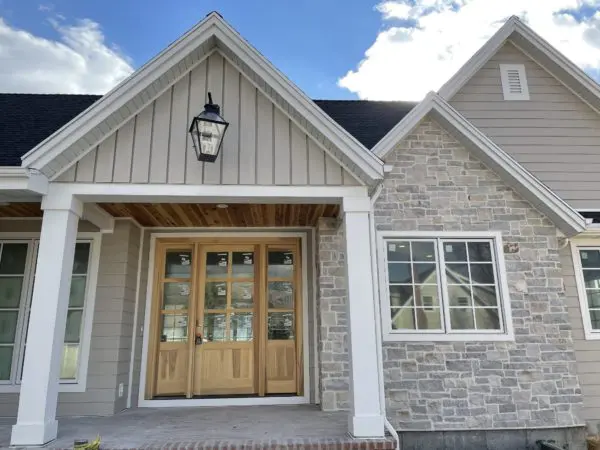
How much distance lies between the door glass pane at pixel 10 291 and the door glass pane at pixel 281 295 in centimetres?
312

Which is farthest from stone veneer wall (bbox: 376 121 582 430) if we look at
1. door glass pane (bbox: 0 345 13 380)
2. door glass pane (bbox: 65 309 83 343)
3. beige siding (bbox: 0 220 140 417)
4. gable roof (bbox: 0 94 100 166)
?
door glass pane (bbox: 0 345 13 380)


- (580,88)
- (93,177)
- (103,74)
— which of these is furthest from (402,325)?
(103,74)

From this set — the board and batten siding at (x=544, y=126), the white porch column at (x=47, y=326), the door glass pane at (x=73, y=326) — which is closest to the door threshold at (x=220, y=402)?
the door glass pane at (x=73, y=326)

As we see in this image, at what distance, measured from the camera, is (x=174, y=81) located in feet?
13.0

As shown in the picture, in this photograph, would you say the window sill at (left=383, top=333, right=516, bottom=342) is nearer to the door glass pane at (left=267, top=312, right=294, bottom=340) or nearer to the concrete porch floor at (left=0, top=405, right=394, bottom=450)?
the concrete porch floor at (left=0, top=405, right=394, bottom=450)

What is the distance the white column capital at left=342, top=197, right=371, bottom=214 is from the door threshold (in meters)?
2.75

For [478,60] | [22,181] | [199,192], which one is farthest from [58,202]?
[478,60]

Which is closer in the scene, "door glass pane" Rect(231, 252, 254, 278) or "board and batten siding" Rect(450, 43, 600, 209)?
"door glass pane" Rect(231, 252, 254, 278)

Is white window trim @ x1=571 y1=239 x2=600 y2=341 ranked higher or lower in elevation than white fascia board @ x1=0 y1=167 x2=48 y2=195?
lower

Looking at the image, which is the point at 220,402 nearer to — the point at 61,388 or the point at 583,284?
the point at 61,388

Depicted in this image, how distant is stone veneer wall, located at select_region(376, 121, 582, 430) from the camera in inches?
180

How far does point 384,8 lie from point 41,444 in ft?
38.7

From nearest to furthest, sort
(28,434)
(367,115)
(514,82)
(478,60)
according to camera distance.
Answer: (28,434), (478,60), (514,82), (367,115)

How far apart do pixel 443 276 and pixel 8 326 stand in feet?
17.4
